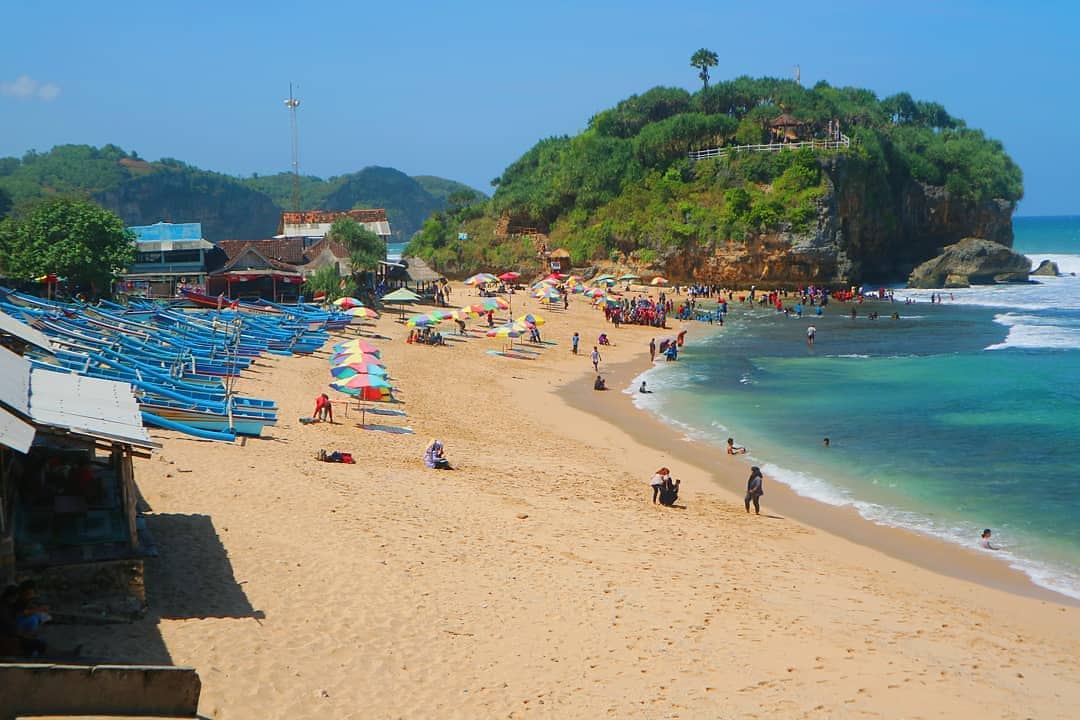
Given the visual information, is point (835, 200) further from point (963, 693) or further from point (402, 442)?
point (963, 693)

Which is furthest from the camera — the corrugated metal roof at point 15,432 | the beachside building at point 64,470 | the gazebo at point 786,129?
the gazebo at point 786,129

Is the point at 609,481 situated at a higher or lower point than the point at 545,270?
lower

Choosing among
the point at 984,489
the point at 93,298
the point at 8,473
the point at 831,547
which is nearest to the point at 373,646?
the point at 8,473

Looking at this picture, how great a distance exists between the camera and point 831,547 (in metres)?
14.9

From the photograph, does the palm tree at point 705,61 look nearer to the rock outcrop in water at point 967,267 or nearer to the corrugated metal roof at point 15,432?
the rock outcrop in water at point 967,267

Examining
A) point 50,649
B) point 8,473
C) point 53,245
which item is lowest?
point 50,649

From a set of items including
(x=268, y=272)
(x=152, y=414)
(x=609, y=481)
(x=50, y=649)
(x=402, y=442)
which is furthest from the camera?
(x=268, y=272)

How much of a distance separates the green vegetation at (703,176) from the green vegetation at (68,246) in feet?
114

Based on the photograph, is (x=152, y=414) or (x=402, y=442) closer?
(x=152, y=414)

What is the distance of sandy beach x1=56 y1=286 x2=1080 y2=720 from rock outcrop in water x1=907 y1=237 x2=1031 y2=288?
171ft

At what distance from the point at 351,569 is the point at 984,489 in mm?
12769

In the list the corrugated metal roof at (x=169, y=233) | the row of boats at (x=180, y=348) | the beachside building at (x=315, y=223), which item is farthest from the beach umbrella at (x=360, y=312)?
the beachside building at (x=315, y=223)

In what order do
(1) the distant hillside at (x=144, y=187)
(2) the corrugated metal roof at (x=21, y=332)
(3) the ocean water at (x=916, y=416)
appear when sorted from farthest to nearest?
(1) the distant hillside at (x=144, y=187), (3) the ocean water at (x=916, y=416), (2) the corrugated metal roof at (x=21, y=332)

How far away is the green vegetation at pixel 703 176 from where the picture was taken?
61.9 meters
